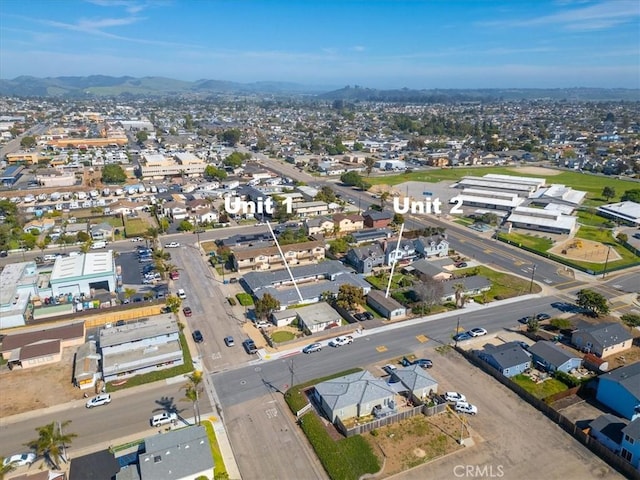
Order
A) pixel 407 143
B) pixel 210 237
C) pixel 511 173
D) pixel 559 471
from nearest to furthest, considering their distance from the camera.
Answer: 1. pixel 559 471
2. pixel 210 237
3. pixel 511 173
4. pixel 407 143

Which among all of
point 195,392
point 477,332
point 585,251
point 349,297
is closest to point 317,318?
point 349,297

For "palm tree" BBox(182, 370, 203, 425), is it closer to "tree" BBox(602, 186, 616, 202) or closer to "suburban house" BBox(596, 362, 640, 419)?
"suburban house" BBox(596, 362, 640, 419)

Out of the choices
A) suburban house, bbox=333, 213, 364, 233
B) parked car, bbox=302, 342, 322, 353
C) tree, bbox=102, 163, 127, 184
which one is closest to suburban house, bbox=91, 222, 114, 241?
suburban house, bbox=333, 213, 364, 233

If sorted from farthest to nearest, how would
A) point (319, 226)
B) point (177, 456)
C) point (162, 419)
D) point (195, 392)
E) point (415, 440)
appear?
point (319, 226) < point (162, 419) < point (195, 392) < point (415, 440) < point (177, 456)

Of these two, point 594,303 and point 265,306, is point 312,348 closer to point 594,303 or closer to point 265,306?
point 265,306

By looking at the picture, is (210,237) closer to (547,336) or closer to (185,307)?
(185,307)

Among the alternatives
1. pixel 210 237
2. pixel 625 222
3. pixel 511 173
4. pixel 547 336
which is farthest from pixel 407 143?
pixel 547 336

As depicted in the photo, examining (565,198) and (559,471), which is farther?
(565,198)

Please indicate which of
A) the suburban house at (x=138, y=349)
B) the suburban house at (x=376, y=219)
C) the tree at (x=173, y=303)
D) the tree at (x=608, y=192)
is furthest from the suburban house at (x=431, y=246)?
the tree at (x=608, y=192)

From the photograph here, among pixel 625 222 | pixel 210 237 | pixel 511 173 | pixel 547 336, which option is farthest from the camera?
pixel 511 173
